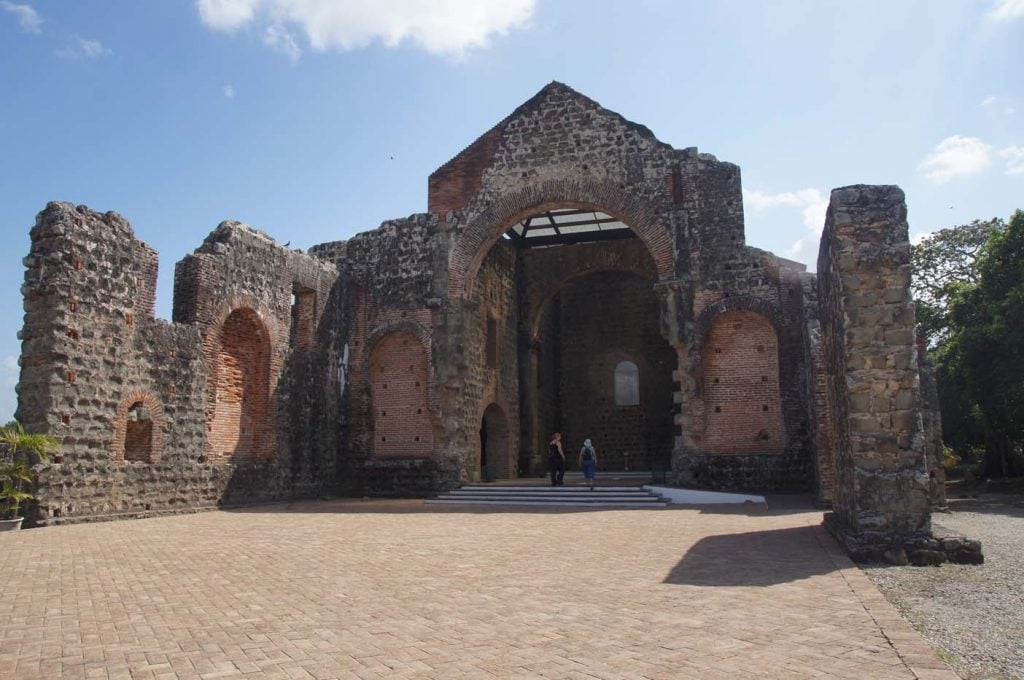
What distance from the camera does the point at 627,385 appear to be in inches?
1114

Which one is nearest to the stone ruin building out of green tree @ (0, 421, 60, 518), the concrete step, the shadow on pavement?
green tree @ (0, 421, 60, 518)

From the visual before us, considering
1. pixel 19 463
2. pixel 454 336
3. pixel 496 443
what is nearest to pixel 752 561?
pixel 19 463

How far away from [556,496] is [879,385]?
31.0ft

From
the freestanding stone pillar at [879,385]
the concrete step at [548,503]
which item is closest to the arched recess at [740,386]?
the concrete step at [548,503]

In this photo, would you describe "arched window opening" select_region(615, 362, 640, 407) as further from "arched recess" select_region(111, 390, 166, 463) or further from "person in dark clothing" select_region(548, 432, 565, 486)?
"arched recess" select_region(111, 390, 166, 463)

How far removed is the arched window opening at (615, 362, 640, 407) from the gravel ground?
18.8 meters

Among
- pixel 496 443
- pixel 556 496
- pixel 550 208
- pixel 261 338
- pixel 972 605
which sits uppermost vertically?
pixel 550 208

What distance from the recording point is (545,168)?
19.3 m

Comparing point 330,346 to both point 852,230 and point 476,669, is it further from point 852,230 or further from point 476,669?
point 476,669

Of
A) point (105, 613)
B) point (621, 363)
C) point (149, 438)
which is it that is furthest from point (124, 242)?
point (621, 363)

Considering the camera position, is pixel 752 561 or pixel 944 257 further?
pixel 944 257

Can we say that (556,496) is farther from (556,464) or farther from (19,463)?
(19,463)

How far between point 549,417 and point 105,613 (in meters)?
22.6

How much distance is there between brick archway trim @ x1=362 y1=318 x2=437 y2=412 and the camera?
1919 centimetres
